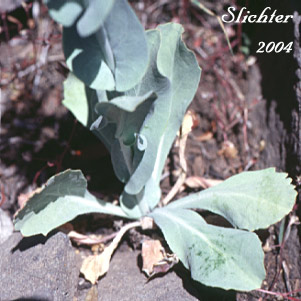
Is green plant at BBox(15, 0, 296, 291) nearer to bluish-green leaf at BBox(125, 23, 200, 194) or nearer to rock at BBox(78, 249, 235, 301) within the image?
bluish-green leaf at BBox(125, 23, 200, 194)

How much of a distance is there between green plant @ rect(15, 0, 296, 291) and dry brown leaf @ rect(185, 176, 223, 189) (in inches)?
8.0

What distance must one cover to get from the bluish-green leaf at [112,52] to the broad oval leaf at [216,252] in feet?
1.83

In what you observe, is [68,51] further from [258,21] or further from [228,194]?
[258,21]

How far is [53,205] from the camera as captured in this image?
148 centimetres

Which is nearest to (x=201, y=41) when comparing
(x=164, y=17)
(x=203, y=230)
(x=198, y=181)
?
(x=164, y=17)

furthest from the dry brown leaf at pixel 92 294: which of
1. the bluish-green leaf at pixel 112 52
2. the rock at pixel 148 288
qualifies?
the bluish-green leaf at pixel 112 52

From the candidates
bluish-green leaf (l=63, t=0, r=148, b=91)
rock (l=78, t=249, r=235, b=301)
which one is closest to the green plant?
bluish-green leaf (l=63, t=0, r=148, b=91)

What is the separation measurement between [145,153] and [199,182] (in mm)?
483

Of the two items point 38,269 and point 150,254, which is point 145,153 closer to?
point 150,254

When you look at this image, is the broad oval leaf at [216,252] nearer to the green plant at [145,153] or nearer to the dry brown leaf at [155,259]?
the green plant at [145,153]

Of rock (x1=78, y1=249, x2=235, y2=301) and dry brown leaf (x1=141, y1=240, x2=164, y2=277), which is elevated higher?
dry brown leaf (x1=141, y1=240, x2=164, y2=277)

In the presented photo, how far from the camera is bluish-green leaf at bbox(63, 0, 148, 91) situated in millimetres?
1212

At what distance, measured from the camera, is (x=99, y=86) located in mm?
1345

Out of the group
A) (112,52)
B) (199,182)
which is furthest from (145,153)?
(199,182)
